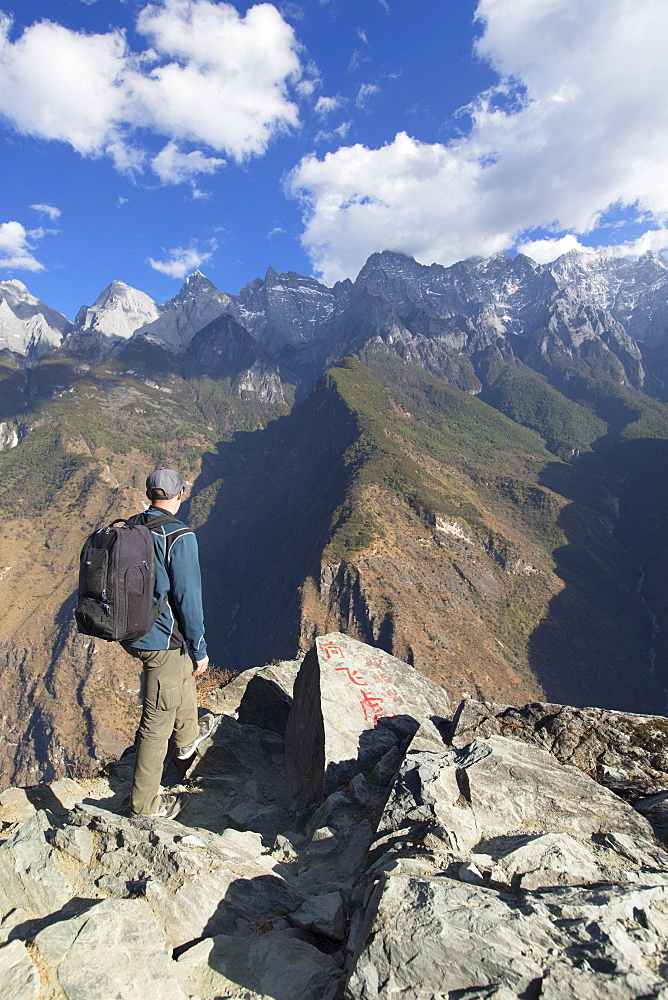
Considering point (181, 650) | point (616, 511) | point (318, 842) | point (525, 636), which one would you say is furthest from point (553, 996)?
point (616, 511)

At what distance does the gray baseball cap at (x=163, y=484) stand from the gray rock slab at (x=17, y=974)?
14.1 feet

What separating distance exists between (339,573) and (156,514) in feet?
386

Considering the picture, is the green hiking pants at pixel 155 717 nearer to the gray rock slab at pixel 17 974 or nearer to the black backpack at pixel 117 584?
the black backpack at pixel 117 584

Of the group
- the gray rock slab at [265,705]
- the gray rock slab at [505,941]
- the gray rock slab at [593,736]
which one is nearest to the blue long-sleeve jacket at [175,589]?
the gray rock slab at [505,941]

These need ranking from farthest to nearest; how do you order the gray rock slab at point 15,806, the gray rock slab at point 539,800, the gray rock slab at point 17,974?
the gray rock slab at point 15,806 < the gray rock slab at point 539,800 < the gray rock slab at point 17,974

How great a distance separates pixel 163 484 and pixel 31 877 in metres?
4.15

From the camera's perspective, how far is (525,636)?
123m

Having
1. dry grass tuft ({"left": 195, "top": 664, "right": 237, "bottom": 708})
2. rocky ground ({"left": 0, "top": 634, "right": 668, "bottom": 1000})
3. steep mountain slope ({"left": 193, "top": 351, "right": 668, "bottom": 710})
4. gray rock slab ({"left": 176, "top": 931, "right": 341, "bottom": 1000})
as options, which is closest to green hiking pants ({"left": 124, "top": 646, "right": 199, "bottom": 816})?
rocky ground ({"left": 0, "top": 634, "right": 668, "bottom": 1000})

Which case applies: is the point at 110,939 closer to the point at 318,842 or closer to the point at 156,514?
the point at 318,842

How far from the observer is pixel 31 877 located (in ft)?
14.0

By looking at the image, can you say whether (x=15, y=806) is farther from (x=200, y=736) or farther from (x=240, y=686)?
(x=240, y=686)

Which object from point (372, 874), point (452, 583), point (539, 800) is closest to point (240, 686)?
point (539, 800)

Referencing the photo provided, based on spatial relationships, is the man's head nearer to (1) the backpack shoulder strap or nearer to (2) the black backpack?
(1) the backpack shoulder strap

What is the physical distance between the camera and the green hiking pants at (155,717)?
20.4ft
